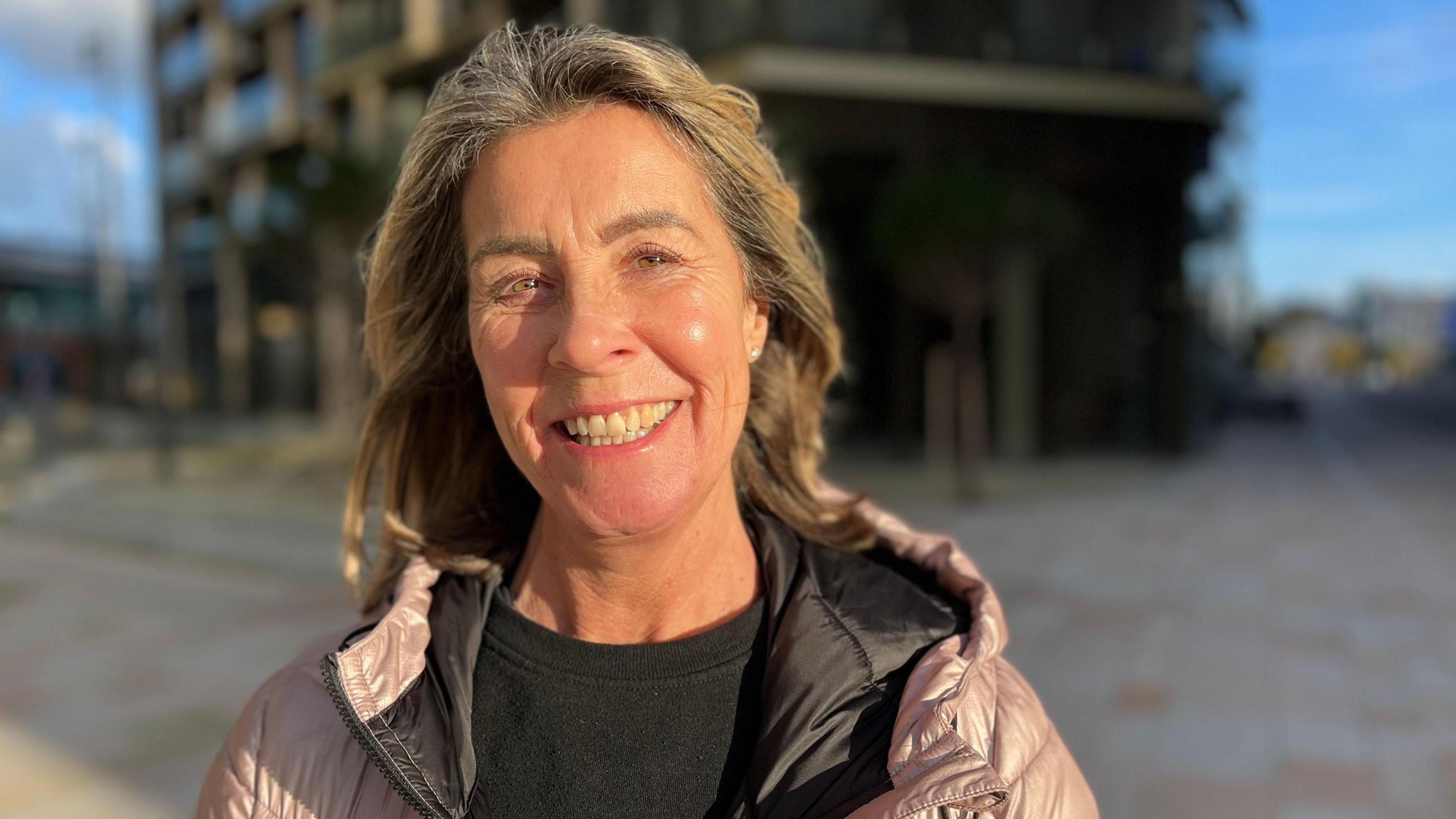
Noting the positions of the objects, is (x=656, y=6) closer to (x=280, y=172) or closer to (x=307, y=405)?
(x=280, y=172)

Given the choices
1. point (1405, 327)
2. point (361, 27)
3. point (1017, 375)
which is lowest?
point (1405, 327)

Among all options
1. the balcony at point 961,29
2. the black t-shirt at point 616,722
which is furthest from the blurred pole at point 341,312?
the black t-shirt at point 616,722

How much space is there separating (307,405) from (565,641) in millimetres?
27504

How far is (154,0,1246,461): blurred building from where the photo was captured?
1159 cm

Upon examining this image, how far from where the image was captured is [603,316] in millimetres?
1242

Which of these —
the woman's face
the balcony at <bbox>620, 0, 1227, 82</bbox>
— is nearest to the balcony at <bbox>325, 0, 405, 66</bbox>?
the balcony at <bbox>620, 0, 1227, 82</bbox>

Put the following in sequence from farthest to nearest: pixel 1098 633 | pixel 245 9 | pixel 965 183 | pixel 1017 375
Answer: pixel 245 9 < pixel 1017 375 < pixel 965 183 < pixel 1098 633

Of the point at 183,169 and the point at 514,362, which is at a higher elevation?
the point at 183,169

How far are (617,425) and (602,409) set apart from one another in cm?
3

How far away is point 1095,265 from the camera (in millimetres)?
16688

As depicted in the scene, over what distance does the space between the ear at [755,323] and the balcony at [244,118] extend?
92.5ft

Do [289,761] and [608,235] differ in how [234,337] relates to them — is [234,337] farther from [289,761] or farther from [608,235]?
[608,235]

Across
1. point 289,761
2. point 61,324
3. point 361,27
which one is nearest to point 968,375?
point 289,761

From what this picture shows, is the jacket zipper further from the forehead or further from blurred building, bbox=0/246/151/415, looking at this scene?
blurred building, bbox=0/246/151/415
